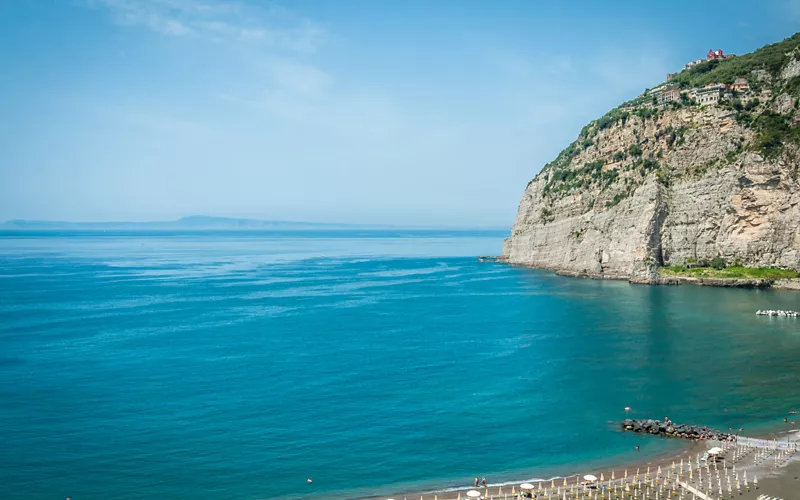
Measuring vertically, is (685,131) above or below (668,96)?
below

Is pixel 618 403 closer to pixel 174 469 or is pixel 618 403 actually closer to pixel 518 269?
pixel 174 469

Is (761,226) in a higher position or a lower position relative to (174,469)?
higher

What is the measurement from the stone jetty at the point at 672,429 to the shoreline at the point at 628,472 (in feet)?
2.00

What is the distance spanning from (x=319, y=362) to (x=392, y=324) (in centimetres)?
1885

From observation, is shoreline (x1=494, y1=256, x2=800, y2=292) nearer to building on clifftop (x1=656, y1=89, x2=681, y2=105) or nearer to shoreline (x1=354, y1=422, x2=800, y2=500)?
building on clifftop (x1=656, y1=89, x2=681, y2=105)

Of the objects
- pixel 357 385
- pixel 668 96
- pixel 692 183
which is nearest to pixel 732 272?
pixel 692 183

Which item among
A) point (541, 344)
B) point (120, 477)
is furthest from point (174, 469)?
point (541, 344)

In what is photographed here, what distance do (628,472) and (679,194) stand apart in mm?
84270

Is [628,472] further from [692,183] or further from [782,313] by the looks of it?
[692,183]

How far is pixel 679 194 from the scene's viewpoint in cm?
10594

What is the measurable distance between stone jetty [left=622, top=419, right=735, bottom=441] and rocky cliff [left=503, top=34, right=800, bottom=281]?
67.9m

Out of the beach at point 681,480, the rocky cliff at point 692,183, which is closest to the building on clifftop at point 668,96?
the rocky cliff at point 692,183

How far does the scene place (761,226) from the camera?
94875mm

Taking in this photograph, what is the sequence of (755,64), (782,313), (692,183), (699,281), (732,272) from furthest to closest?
(755,64) → (692,183) → (699,281) → (732,272) → (782,313)
